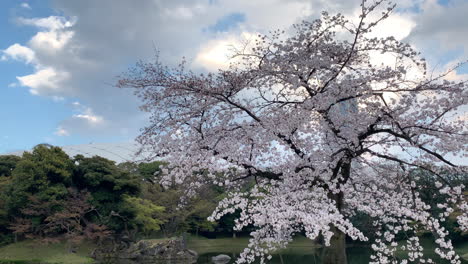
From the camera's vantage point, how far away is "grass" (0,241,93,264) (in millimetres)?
26078

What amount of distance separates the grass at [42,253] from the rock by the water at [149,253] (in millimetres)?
1439

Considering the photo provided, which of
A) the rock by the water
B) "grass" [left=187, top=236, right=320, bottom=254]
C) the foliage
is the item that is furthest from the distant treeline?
"grass" [left=187, top=236, right=320, bottom=254]

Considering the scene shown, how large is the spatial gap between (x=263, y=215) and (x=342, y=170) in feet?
8.31

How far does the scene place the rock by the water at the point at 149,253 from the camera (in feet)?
99.6

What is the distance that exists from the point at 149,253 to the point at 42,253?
7273 millimetres

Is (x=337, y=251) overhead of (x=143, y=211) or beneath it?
beneath

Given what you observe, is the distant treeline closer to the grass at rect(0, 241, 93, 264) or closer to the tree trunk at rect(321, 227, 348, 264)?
the grass at rect(0, 241, 93, 264)

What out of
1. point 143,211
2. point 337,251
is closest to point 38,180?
→ point 143,211

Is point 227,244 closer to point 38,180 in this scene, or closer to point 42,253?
point 42,253

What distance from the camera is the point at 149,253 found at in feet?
100

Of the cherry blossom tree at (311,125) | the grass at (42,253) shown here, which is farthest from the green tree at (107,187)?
the cherry blossom tree at (311,125)

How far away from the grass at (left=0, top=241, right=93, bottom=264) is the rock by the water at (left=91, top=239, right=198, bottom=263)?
144cm

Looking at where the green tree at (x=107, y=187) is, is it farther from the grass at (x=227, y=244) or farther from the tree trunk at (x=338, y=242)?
the tree trunk at (x=338, y=242)

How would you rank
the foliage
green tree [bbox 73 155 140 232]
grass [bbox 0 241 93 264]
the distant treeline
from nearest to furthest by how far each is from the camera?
grass [bbox 0 241 93 264] → the distant treeline → green tree [bbox 73 155 140 232] → the foliage
